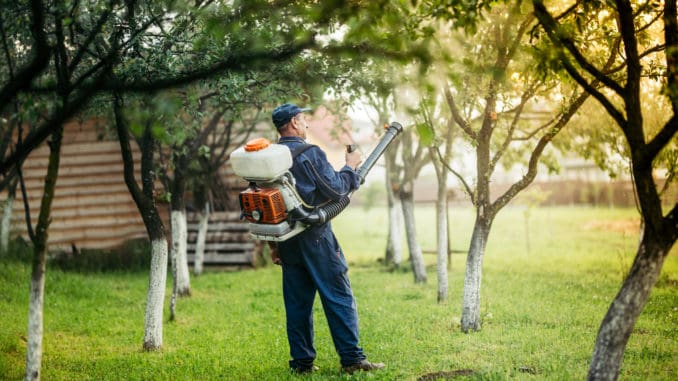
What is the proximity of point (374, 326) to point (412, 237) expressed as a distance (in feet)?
17.0

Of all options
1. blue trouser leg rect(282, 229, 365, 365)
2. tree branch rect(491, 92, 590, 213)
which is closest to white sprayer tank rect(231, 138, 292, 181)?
blue trouser leg rect(282, 229, 365, 365)

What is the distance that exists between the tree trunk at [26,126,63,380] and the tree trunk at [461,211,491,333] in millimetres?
4598

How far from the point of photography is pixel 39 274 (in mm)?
5789

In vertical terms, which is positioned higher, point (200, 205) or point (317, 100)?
point (317, 100)

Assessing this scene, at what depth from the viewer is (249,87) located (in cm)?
790

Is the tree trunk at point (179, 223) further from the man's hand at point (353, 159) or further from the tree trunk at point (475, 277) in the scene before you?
the man's hand at point (353, 159)

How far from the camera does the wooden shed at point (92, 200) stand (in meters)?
15.7

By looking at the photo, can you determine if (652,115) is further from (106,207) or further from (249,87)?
(106,207)

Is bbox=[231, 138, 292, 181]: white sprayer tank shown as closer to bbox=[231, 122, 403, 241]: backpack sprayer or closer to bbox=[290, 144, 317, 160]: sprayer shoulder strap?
bbox=[231, 122, 403, 241]: backpack sprayer

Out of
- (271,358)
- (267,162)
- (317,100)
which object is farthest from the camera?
(317,100)

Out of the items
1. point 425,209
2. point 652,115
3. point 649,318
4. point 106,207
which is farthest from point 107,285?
point 425,209

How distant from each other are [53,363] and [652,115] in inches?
375

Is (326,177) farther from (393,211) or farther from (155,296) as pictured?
(393,211)

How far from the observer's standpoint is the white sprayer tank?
5.42 metres
